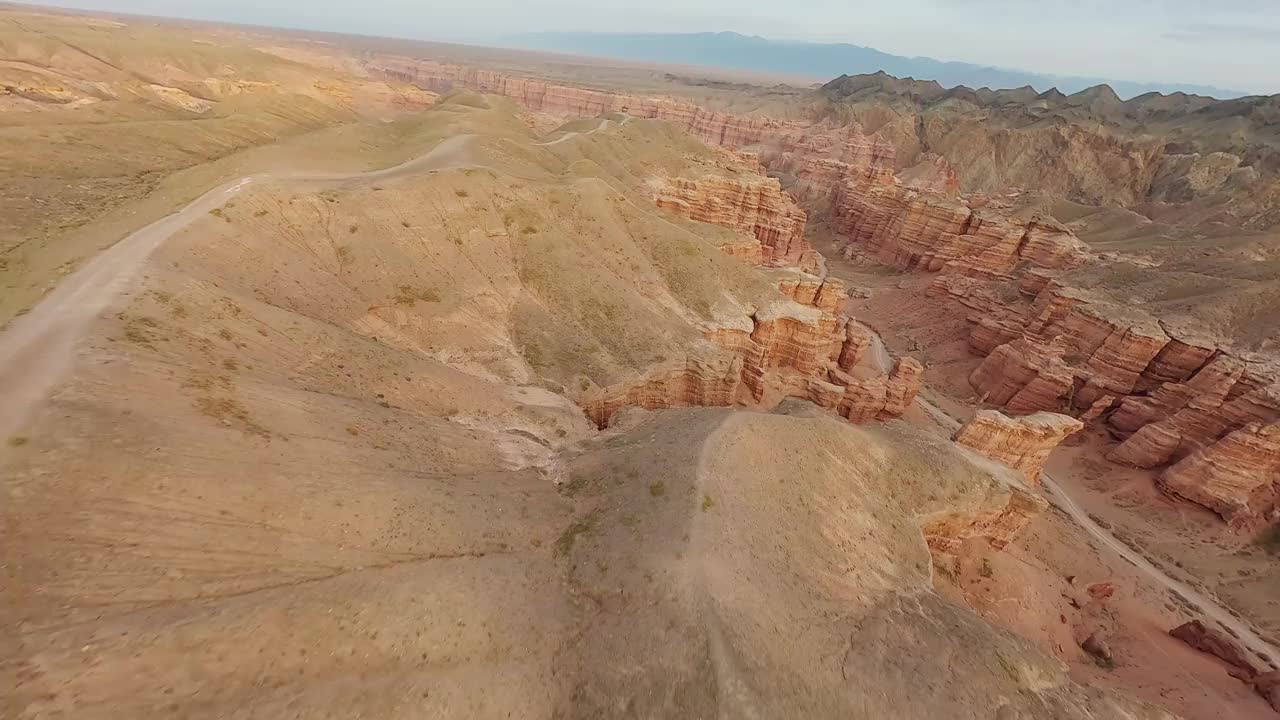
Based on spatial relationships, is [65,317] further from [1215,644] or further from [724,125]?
[724,125]

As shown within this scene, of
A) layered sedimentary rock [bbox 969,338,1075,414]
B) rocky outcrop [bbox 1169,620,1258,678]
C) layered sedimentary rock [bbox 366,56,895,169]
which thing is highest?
layered sedimentary rock [bbox 366,56,895,169]

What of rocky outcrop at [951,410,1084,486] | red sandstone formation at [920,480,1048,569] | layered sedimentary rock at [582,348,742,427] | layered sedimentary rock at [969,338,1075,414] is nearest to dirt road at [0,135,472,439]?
layered sedimentary rock at [582,348,742,427]

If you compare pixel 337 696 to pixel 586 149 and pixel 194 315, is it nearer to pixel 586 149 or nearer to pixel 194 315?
pixel 194 315

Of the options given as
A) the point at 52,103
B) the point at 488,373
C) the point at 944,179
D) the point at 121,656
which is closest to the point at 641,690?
the point at 121,656

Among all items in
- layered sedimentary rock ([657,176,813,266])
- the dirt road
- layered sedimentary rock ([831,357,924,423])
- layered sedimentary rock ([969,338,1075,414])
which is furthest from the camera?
layered sedimentary rock ([657,176,813,266])

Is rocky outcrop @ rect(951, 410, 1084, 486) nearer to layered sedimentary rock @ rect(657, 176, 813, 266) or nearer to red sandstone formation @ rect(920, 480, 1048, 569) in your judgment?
red sandstone formation @ rect(920, 480, 1048, 569)

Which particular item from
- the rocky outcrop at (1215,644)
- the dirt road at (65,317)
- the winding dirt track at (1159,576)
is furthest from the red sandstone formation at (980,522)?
the dirt road at (65,317)
